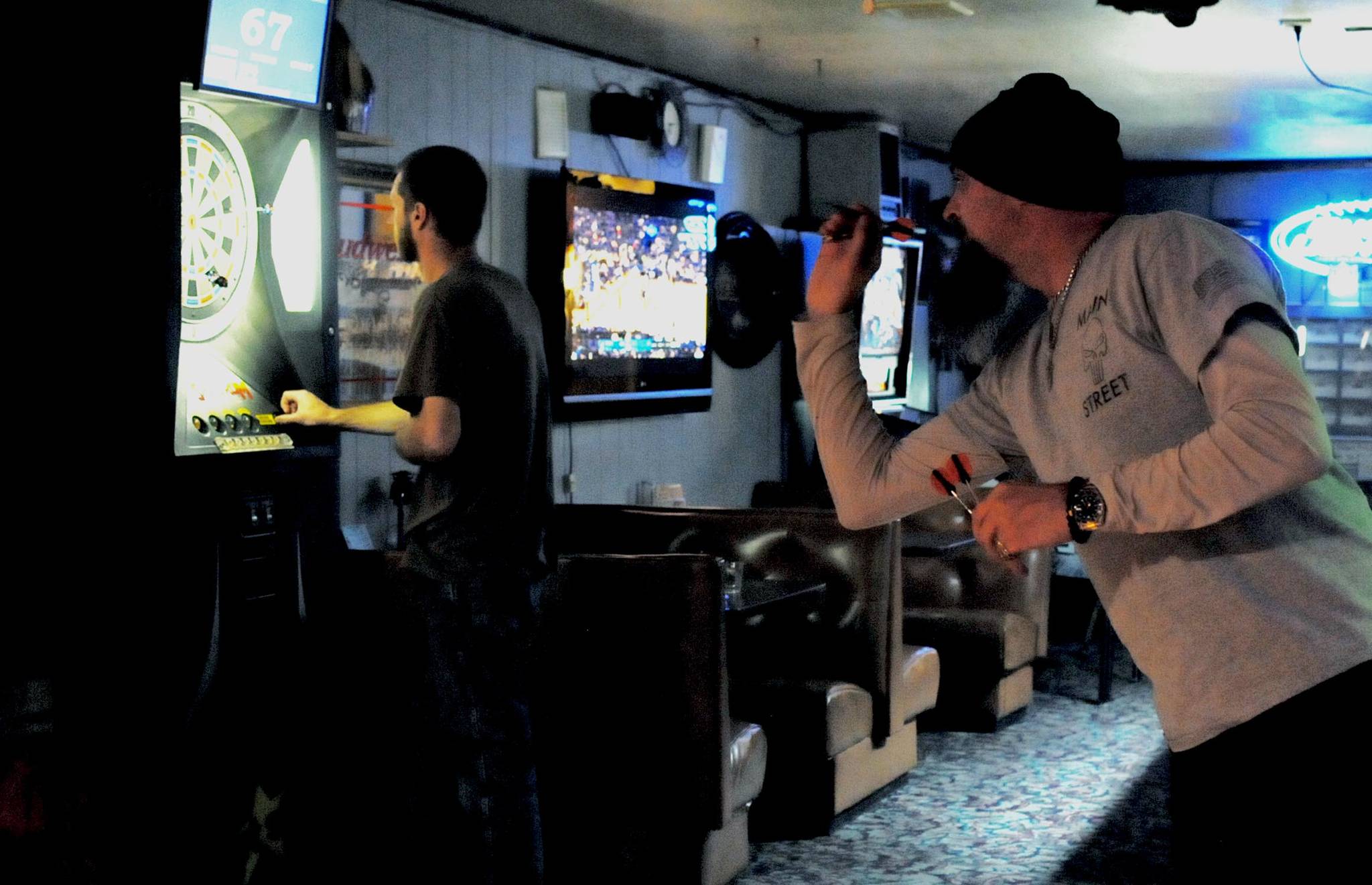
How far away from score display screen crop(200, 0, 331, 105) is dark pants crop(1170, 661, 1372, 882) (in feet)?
6.97

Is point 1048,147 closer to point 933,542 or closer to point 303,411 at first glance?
point 303,411

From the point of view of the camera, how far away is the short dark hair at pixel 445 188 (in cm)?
307

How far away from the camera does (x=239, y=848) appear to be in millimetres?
2963

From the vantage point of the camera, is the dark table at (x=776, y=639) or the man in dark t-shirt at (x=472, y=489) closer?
the man in dark t-shirt at (x=472, y=489)

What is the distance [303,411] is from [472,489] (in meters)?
0.37

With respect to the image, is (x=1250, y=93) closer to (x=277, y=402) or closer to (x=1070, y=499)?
(x=277, y=402)

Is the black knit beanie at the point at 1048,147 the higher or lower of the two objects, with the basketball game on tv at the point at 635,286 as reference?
lower

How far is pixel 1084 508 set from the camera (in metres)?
1.45

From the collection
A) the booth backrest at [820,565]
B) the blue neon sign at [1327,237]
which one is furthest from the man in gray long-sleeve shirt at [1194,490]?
the blue neon sign at [1327,237]

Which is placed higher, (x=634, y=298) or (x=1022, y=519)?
(x=634, y=298)

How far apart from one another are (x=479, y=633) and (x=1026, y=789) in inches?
99.5

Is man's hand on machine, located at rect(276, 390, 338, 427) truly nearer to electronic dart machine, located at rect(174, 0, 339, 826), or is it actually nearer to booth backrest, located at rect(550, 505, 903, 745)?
electronic dart machine, located at rect(174, 0, 339, 826)

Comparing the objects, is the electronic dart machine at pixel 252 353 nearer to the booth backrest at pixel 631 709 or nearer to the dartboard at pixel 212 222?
the dartboard at pixel 212 222

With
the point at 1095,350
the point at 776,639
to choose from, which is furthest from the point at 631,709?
the point at 1095,350
